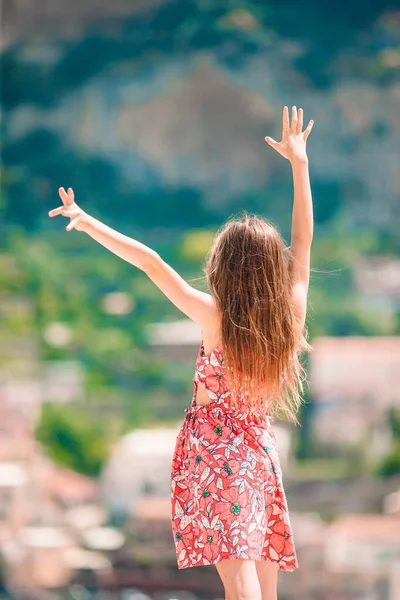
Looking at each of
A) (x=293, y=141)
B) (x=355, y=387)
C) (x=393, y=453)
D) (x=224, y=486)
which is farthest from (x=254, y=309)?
(x=393, y=453)

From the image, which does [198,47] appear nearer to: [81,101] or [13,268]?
[81,101]

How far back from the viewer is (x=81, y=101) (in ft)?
18.0

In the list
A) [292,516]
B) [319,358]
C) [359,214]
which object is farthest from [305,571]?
[359,214]

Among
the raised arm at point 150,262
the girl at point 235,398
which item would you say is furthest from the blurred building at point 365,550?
the raised arm at point 150,262

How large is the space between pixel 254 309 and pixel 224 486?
0.43 m

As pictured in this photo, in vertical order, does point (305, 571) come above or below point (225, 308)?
below

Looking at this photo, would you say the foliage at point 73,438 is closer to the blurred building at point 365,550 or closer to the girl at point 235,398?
the blurred building at point 365,550

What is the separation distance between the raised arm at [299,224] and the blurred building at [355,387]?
295 cm

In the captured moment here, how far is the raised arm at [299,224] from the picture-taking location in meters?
2.34

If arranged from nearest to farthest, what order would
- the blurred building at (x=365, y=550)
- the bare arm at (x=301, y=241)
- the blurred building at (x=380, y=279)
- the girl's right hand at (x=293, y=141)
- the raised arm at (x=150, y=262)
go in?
the raised arm at (x=150, y=262) → the bare arm at (x=301, y=241) → the girl's right hand at (x=293, y=141) → the blurred building at (x=365, y=550) → the blurred building at (x=380, y=279)

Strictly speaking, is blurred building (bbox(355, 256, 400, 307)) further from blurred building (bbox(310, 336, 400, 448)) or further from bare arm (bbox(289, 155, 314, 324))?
bare arm (bbox(289, 155, 314, 324))

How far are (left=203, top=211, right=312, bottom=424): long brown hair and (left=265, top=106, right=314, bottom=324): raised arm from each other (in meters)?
0.07

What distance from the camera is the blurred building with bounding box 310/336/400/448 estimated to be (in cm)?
527

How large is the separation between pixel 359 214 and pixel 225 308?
11.0 ft
